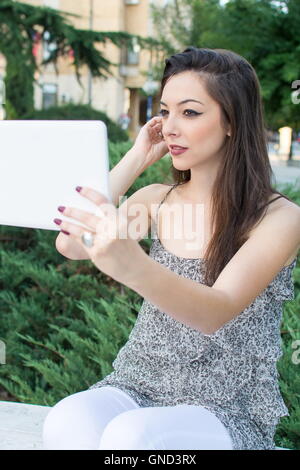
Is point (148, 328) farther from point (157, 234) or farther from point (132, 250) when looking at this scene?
point (132, 250)

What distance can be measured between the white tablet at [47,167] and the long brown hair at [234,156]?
1.31 feet

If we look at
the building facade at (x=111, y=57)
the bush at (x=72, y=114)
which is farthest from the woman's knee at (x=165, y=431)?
the building facade at (x=111, y=57)

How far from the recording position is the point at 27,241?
4.20 meters

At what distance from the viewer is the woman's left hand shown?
1114mm

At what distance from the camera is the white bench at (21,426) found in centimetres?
191

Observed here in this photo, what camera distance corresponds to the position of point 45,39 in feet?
30.3

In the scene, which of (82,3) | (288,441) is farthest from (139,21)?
(288,441)

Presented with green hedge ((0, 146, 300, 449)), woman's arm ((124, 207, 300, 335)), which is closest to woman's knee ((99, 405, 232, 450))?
woman's arm ((124, 207, 300, 335))

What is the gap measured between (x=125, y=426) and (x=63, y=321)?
206 centimetres

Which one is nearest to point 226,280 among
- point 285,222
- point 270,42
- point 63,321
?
point 285,222

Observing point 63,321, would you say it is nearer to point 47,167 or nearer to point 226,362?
point 226,362

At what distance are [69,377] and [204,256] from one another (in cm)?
125

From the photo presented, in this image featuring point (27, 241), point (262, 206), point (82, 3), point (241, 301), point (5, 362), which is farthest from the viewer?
point (82, 3)

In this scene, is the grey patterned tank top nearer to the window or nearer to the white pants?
the white pants
